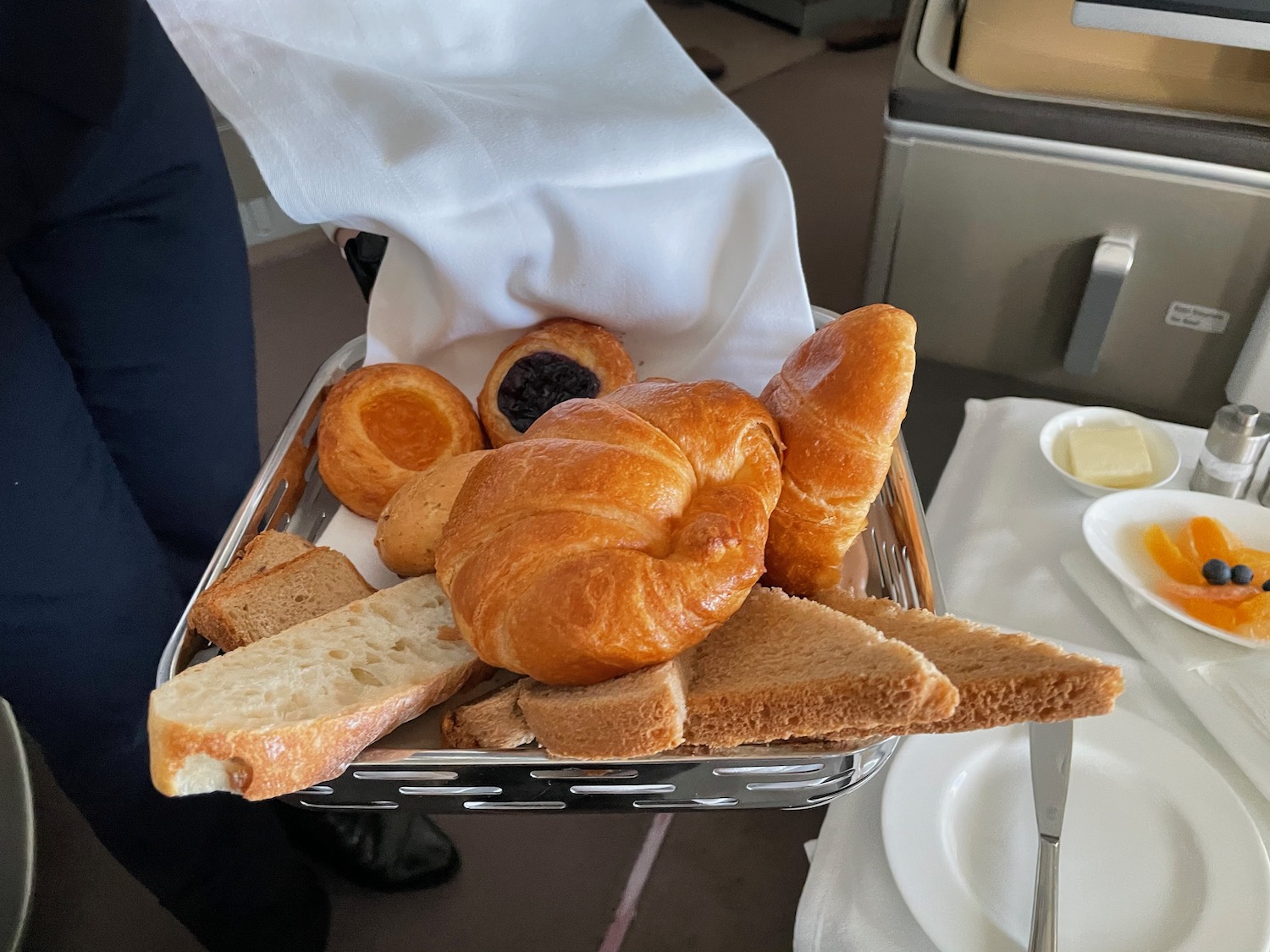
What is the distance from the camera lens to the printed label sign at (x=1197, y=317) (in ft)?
3.12

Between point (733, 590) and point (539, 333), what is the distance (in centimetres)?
32

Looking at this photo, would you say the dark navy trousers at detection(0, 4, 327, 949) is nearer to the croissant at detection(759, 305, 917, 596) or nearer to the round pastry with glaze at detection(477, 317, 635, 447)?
the round pastry with glaze at detection(477, 317, 635, 447)

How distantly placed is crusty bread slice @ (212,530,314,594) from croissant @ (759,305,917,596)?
32 cm

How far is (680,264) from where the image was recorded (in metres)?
0.68

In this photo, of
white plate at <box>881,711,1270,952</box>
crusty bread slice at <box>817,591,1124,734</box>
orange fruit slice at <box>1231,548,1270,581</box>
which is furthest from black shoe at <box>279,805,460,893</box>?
orange fruit slice at <box>1231,548,1270,581</box>

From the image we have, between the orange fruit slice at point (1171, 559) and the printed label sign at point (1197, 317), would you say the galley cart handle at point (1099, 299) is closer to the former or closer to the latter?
the printed label sign at point (1197, 317)

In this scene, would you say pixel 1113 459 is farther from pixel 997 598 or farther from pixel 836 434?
pixel 836 434

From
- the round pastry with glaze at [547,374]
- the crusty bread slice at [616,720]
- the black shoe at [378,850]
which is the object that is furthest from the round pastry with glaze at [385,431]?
the black shoe at [378,850]

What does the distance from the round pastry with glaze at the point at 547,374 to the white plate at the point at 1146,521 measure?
0.45 meters

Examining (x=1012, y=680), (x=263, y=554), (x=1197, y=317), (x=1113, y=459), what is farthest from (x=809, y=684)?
(x=1197, y=317)

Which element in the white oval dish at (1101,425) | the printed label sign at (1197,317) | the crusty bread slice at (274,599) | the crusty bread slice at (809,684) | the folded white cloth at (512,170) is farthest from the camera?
the printed label sign at (1197,317)

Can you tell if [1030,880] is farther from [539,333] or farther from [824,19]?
[824,19]

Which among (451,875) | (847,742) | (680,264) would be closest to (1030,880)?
(847,742)

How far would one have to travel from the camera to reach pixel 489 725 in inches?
17.5
